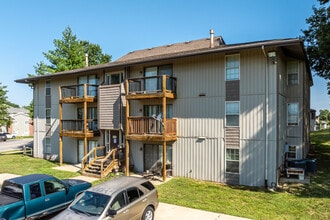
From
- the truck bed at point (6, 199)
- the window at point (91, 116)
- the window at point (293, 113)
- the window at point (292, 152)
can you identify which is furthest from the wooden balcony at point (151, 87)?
the window at point (292, 152)

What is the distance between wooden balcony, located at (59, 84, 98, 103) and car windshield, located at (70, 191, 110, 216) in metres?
11.4

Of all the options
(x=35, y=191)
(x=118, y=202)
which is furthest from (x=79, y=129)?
(x=118, y=202)

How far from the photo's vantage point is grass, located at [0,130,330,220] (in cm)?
908

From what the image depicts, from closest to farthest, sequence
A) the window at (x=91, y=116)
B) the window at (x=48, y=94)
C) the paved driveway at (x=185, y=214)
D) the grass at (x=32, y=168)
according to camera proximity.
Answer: the paved driveway at (x=185, y=214), the grass at (x=32, y=168), the window at (x=91, y=116), the window at (x=48, y=94)

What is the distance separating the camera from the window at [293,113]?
16.6m

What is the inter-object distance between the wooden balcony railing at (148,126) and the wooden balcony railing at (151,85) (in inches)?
69.7

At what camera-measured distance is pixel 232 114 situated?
44.3 feet

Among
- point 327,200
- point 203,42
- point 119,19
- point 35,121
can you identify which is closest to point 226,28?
point 203,42

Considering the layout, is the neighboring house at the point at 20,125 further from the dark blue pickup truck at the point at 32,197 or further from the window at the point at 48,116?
the dark blue pickup truck at the point at 32,197

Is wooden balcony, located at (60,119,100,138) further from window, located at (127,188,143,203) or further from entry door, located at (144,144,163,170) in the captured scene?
window, located at (127,188,143,203)

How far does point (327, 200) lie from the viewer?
10094mm

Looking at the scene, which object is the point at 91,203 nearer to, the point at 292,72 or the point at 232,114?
the point at 232,114

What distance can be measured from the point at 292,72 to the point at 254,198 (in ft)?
32.3

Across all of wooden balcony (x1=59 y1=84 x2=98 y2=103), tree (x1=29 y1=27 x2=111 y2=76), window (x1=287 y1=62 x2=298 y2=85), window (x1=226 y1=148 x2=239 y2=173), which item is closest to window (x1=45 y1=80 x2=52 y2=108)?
wooden balcony (x1=59 y1=84 x2=98 y2=103)
